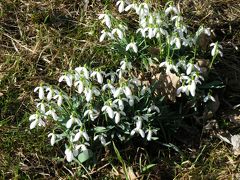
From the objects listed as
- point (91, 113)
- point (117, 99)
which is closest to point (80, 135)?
point (91, 113)

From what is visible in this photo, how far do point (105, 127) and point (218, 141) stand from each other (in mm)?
650

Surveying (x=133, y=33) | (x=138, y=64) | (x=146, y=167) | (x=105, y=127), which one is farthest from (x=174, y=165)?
(x=133, y=33)

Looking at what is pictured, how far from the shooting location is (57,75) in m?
3.13

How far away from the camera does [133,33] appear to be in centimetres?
323

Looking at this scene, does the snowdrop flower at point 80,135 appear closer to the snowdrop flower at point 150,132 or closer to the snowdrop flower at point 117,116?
the snowdrop flower at point 117,116

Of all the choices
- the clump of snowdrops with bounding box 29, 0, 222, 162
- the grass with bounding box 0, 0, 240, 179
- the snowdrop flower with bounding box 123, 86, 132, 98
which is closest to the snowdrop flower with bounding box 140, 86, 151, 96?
the clump of snowdrops with bounding box 29, 0, 222, 162

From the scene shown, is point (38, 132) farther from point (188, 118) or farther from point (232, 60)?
point (232, 60)

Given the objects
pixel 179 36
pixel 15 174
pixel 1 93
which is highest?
pixel 179 36

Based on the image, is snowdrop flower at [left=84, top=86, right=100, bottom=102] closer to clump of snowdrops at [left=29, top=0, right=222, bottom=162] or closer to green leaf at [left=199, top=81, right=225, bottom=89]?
clump of snowdrops at [left=29, top=0, right=222, bottom=162]

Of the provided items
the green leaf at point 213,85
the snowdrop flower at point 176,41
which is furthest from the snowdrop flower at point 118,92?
the green leaf at point 213,85

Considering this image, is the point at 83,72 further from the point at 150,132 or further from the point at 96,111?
the point at 150,132

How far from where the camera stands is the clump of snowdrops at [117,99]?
97.7 inches

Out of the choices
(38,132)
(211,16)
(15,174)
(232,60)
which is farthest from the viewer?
(211,16)

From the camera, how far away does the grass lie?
2.68 meters
